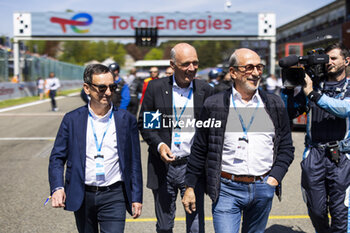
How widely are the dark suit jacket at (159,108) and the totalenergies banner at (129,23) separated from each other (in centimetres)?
Answer: 2950

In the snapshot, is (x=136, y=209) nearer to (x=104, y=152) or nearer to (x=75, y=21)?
(x=104, y=152)

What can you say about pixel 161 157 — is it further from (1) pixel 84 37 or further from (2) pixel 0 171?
(1) pixel 84 37

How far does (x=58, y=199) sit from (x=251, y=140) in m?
1.41

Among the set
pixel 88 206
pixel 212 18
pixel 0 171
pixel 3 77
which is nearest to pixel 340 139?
pixel 88 206

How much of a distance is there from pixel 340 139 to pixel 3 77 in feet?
85.9

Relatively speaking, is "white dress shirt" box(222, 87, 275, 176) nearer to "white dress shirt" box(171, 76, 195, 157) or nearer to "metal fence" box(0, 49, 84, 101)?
"white dress shirt" box(171, 76, 195, 157)

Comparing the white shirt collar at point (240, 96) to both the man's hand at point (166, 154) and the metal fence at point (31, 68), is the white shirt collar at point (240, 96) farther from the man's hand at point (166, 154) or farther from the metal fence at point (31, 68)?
the metal fence at point (31, 68)

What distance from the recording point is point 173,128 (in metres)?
3.46

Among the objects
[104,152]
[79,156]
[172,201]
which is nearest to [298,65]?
[172,201]

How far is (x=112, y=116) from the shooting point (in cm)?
299

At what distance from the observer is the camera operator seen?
3371 mm

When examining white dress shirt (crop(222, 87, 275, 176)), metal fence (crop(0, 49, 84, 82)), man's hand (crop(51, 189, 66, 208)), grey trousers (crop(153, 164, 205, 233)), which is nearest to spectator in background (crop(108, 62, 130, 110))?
grey trousers (crop(153, 164, 205, 233))

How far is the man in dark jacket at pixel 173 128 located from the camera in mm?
3398

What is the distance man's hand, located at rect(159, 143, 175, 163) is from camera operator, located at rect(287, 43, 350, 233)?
108 cm
